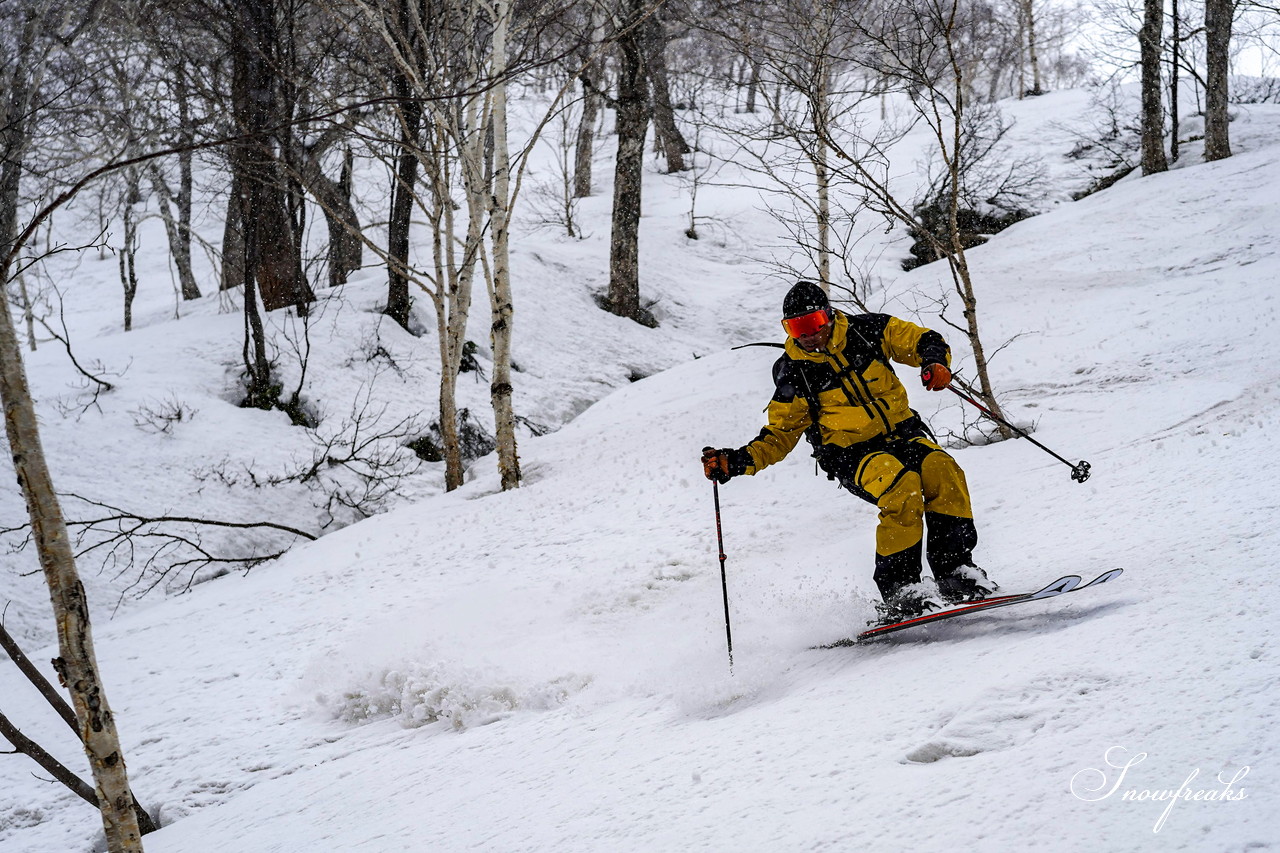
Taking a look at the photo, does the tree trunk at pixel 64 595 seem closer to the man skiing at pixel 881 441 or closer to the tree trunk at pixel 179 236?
the man skiing at pixel 881 441

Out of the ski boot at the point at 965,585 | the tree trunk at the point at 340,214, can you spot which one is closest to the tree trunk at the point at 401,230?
the tree trunk at the point at 340,214

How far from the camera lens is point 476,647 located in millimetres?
5961

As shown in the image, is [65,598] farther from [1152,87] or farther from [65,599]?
[1152,87]

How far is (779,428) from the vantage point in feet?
16.2

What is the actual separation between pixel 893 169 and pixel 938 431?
20.8m

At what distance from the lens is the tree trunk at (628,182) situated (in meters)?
16.1

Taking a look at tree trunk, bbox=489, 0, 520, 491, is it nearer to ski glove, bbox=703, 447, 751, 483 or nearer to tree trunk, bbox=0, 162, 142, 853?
ski glove, bbox=703, 447, 751, 483

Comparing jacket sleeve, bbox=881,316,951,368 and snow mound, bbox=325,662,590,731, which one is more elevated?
jacket sleeve, bbox=881,316,951,368

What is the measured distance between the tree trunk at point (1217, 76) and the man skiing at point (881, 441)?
16.3 meters

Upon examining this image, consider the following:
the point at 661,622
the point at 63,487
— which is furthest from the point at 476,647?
the point at 63,487

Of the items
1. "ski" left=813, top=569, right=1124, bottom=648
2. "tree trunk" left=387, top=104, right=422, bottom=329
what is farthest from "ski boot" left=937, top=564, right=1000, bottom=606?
"tree trunk" left=387, top=104, right=422, bottom=329

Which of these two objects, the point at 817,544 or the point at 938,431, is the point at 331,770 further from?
the point at 938,431

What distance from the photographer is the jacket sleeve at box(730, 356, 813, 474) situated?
4844 millimetres

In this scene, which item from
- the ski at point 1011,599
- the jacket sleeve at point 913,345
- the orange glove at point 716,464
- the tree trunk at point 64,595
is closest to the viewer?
the tree trunk at point 64,595
